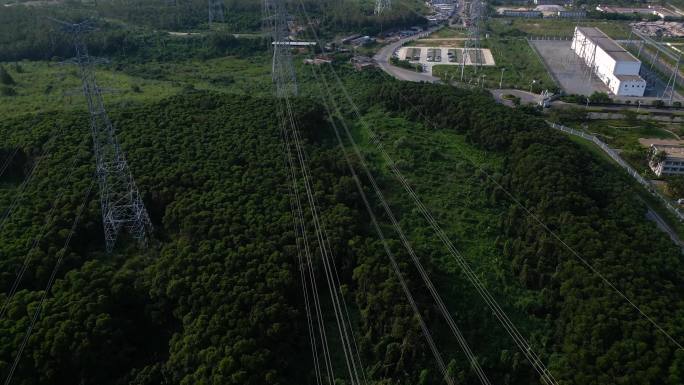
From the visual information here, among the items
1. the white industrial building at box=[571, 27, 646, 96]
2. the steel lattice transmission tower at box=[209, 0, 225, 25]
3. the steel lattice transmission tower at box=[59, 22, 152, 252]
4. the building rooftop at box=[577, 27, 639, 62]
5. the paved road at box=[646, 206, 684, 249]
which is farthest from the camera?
the steel lattice transmission tower at box=[209, 0, 225, 25]

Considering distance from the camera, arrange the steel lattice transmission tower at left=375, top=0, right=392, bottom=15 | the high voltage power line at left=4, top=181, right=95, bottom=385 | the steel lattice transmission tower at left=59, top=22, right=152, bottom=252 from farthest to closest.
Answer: the steel lattice transmission tower at left=375, top=0, right=392, bottom=15 < the steel lattice transmission tower at left=59, top=22, right=152, bottom=252 < the high voltage power line at left=4, top=181, right=95, bottom=385

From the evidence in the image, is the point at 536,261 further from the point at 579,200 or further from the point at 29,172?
the point at 29,172

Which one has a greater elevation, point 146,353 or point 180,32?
point 180,32

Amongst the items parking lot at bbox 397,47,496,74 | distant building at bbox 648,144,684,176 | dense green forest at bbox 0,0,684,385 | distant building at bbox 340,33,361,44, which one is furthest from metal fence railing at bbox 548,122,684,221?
distant building at bbox 340,33,361,44

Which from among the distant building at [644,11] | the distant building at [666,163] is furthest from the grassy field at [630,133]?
the distant building at [644,11]

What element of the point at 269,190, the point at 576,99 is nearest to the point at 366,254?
the point at 269,190

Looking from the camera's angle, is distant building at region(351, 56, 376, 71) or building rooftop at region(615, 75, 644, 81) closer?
building rooftop at region(615, 75, 644, 81)

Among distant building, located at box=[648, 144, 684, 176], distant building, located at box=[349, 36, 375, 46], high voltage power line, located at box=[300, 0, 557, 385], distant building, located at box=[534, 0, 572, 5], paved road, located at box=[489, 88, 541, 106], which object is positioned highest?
distant building, located at box=[534, 0, 572, 5]

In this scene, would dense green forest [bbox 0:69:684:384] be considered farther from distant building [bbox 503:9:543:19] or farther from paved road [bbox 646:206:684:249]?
distant building [bbox 503:9:543:19]

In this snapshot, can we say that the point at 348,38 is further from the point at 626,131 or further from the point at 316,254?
the point at 316,254
